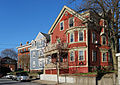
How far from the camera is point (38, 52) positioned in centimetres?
4666

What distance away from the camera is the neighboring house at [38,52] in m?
44.0

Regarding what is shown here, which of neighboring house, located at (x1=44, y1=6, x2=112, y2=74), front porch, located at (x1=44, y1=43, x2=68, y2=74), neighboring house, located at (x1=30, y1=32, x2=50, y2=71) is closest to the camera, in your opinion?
neighboring house, located at (x1=44, y1=6, x2=112, y2=74)

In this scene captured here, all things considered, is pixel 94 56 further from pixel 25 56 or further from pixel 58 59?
pixel 25 56

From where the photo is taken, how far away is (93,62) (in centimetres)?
2761

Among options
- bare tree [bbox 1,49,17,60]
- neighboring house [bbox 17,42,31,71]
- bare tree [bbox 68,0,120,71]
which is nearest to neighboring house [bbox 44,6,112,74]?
bare tree [bbox 68,0,120,71]

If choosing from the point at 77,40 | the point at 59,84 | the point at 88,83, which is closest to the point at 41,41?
the point at 77,40

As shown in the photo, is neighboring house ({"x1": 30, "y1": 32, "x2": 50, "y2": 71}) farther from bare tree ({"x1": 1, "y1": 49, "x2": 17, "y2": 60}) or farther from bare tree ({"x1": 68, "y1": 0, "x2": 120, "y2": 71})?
bare tree ({"x1": 1, "y1": 49, "x2": 17, "y2": 60})

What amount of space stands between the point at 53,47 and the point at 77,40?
15.7ft

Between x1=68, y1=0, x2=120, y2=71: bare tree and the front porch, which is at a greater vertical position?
x1=68, y1=0, x2=120, y2=71: bare tree

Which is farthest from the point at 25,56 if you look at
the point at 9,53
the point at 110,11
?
the point at 110,11

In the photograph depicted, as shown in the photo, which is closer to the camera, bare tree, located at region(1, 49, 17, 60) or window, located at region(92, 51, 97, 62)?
window, located at region(92, 51, 97, 62)

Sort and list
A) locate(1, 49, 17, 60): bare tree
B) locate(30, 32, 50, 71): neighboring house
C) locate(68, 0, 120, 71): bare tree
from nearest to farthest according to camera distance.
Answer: locate(68, 0, 120, 71): bare tree → locate(30, 32, 50, 71): neighboring house → locate(1, 49, 17, 60): bare tree

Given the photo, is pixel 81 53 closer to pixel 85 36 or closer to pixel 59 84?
pixel 85 36

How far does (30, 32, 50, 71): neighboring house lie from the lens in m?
44.0
